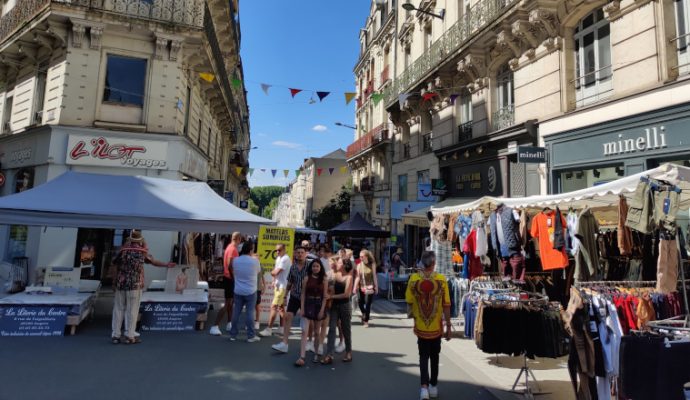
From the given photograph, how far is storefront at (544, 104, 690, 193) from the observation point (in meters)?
7.75

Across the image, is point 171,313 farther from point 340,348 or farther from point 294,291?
point 340,348

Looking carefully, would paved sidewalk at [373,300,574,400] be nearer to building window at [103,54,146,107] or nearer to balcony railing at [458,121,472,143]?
balcony railing at [458,121,472,143]

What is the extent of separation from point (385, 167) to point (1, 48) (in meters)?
19.5

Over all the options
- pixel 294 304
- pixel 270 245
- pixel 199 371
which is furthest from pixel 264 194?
pixel 199 371

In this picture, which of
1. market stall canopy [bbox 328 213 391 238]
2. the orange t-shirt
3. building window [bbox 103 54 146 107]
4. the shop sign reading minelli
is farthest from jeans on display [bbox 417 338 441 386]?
building window [bbox 103 54 146 107]

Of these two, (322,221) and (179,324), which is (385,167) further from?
(179,324)

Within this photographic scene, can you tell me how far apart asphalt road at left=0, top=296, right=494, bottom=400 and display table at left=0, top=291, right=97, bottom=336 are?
0.89ft

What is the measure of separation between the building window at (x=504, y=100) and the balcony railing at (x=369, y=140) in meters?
10.7

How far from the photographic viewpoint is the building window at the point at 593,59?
962 centimetres

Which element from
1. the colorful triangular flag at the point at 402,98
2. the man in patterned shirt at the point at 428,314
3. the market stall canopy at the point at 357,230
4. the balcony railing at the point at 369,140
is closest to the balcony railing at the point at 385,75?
the balcony railing at the point at 369,140

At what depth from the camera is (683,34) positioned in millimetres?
7852

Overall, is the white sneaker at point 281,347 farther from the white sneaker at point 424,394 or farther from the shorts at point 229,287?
the white sneaker at point 424,394

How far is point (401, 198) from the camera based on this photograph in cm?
2147

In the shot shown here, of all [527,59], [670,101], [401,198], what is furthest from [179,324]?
[401,198]
